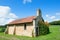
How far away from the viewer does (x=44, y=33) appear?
32781 millimetres

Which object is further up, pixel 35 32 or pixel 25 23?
pixel 25 23

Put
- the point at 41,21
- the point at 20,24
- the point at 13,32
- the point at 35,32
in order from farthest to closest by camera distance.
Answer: the point at 13,32 → the point at 20,24 → the point at 41,21 → the point at 35,32

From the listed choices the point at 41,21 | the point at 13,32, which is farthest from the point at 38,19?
the point at 13,32

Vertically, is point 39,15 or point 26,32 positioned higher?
point 39,15

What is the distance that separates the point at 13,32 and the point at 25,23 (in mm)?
8143

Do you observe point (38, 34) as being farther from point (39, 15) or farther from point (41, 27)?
point (39, 15)

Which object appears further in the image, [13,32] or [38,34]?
[13,32]

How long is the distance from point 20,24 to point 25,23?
2.85 metres

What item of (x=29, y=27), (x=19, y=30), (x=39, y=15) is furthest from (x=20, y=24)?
(x=39, y=15)

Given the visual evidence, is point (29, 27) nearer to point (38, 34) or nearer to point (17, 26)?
point (38, 34)

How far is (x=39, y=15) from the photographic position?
113 feet

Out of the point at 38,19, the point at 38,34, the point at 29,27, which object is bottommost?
the point at 38,34

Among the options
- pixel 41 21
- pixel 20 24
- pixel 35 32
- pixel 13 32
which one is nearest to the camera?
pixel 35 32

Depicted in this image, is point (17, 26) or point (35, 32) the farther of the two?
point (17, 26)
